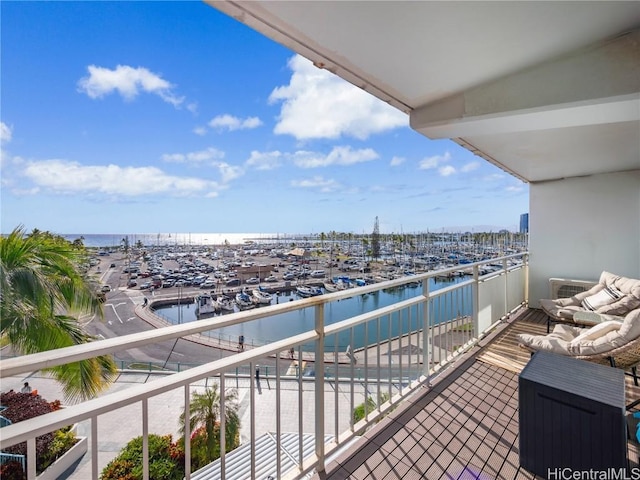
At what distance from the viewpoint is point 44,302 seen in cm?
636

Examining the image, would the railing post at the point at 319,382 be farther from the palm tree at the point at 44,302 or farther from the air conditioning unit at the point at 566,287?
the palm tree at the point at 44,302

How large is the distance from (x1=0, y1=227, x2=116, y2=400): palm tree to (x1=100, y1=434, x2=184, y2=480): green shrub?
5.84 ft

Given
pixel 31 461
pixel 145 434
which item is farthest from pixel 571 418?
pixel 31 461

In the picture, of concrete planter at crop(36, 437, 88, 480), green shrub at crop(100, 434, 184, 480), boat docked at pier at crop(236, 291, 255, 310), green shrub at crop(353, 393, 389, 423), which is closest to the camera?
green shrub at crop(353, 393, 389, 423)

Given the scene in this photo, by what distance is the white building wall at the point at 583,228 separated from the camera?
18.3ft

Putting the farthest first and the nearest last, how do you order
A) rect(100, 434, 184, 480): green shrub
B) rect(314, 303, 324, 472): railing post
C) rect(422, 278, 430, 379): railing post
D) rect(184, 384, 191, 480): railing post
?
rect(100, 434, 184, 480): green shrub, rect(422, 278, 430, 379): railing post, rect(314, 303, 324, 472): railing post, rect(184, 384, 191, 480): railing post

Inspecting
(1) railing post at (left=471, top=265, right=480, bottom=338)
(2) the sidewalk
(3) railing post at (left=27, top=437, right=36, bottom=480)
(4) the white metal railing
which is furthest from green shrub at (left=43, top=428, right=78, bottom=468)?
(1) railing post at (left=471, top=265, right=480, bottom=338)

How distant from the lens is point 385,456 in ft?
6.97

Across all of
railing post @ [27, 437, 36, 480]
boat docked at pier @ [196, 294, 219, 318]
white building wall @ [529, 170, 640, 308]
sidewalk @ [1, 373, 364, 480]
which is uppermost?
white building wall @ [529, 170, 640, 308]

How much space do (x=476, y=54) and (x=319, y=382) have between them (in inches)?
93.1

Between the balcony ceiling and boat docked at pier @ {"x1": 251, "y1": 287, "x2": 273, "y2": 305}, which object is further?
boat docked at pier @ {"x1": 251, "y1": 287, "x2": 273, "y2": 305}

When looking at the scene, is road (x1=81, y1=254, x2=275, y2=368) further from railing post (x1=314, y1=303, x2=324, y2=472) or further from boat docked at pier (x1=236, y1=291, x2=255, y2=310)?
railing post (x1=314, y1=303, x2=324, y2=472)

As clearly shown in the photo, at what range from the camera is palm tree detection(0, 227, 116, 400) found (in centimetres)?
591

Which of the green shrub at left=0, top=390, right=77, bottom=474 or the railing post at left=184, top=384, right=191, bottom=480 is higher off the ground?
the railing post at left=184, top=384, right=191, bottom=480
